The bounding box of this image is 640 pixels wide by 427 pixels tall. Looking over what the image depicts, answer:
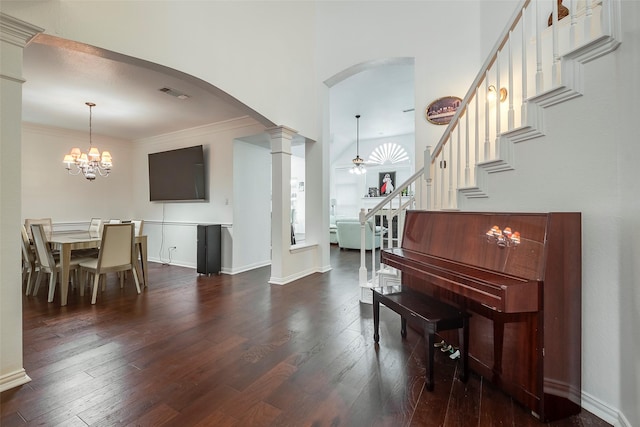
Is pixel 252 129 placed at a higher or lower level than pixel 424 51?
lower

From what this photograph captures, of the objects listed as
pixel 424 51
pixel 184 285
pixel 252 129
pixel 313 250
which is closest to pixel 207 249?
pixel 184 285

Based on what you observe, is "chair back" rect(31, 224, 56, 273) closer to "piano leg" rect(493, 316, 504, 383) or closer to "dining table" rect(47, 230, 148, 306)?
"dining table" rect(47, 230, 148, 306)

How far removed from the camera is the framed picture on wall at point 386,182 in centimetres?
959

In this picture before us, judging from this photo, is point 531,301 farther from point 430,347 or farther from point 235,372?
point 235,372

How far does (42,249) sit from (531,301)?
4.85 meters

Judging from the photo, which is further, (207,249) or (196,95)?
(207,249)

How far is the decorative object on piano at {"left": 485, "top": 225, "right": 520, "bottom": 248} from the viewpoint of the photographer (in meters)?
1.54

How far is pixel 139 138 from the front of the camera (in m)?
6.11

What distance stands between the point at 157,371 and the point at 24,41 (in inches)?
89.4

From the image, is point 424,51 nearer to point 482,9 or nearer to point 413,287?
point 482,9

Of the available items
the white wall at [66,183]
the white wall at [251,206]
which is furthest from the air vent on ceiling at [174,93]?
the white wall at [66,183]

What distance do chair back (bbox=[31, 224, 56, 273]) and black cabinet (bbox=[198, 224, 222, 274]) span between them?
1775 mm

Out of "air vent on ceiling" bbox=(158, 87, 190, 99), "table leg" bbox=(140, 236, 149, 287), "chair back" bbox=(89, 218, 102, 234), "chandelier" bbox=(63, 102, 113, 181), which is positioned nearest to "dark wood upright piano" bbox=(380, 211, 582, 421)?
"air vent on ceiling" bbox=(158, 87, 190, 99)

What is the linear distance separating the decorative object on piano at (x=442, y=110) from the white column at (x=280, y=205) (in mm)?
1998
